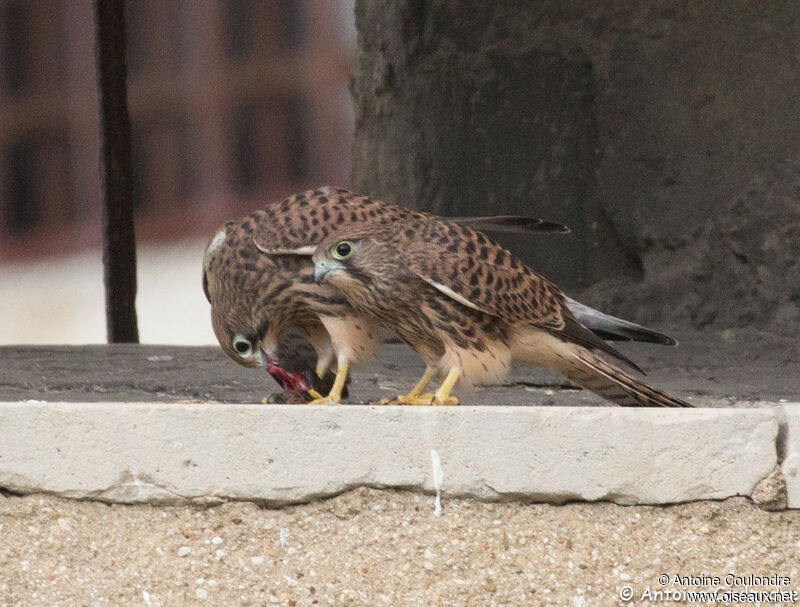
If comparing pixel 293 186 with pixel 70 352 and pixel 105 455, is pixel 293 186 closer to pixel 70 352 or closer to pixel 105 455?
pixel 70 352

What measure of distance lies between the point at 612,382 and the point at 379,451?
2.46ft

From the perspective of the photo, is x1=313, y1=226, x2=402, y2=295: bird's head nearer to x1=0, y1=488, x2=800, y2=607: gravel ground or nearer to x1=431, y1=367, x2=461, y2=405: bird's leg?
x1=431, y1=367, x2=461, y2=405: bird's leg

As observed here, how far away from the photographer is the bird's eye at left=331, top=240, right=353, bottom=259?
3014 mm

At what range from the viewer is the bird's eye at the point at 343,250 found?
3.01m

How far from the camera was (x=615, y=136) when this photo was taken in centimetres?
441

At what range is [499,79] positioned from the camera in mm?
4496

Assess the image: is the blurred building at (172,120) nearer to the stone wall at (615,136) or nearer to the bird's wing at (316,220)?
the stone wall at (615,136)

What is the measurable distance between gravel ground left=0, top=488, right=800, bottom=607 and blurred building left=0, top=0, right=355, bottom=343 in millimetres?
2771

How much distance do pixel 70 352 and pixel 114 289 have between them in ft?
0.83

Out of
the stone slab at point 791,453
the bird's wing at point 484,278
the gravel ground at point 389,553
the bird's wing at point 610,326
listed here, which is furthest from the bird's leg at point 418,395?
the stone slab at point 791,453

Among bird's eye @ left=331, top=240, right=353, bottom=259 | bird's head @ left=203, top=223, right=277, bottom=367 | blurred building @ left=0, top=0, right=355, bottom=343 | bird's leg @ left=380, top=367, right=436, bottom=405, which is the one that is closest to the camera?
bird's eye @ left=331, top=240, right=353, bottom=259

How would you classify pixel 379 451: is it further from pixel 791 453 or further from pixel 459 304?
pixel 791 453

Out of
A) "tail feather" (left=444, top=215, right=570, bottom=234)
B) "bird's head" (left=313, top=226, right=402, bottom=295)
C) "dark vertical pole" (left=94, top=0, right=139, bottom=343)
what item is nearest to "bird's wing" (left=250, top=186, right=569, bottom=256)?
"tail feather" (left=444, top=215, right=570, bottom=234)

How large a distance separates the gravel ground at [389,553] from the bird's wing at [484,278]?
0.53 meters
